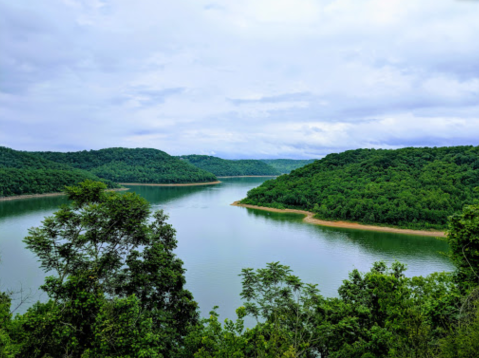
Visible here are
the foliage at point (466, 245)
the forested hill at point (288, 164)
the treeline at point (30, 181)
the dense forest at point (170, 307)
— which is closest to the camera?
the dense forest at point (170, 307)

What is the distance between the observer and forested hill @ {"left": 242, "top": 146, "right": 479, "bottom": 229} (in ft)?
111

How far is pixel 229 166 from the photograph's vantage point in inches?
4998

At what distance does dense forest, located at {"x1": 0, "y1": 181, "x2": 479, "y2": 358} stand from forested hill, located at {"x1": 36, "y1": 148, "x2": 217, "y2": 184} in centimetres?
7762

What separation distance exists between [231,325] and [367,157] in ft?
169

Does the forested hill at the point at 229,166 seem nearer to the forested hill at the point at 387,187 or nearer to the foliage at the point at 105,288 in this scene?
the forested hill at the point at 387,187

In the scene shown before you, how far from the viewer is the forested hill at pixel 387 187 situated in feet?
111

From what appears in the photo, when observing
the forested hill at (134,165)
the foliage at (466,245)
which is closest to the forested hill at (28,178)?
the forested hill at (134,165)

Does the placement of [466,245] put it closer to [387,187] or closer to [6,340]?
[6,340]

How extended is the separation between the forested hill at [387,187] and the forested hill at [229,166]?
6965 cm

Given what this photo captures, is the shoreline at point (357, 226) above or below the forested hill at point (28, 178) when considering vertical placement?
below

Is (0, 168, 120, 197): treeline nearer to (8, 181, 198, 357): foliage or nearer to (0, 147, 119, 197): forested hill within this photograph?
(0, 147, 119, 197): forested hill

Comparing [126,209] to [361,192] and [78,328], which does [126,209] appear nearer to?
[78,328]

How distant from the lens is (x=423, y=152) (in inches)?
1858

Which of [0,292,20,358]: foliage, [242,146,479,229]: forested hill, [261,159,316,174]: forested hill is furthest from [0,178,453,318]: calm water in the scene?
[261,159,316,174]: forested hill
